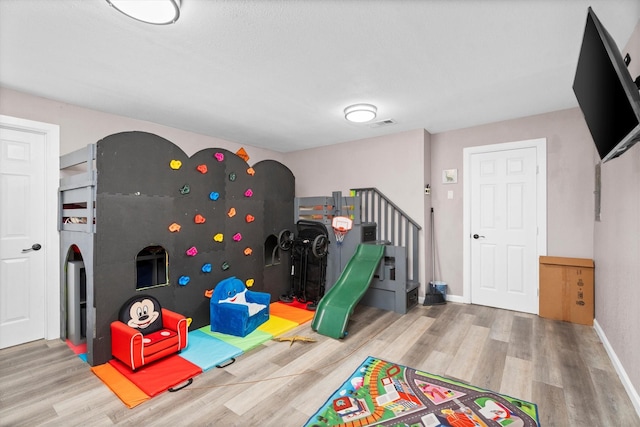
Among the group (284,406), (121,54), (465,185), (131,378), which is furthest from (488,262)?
(121,54)

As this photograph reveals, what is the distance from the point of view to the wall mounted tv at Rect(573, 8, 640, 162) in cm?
140

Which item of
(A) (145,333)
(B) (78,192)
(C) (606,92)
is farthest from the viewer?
(B) (78,192)

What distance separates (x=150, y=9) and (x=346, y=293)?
319cm

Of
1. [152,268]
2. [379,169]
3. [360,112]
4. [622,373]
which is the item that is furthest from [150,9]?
[622,373]

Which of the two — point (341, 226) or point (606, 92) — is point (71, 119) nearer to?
point (341, 226)

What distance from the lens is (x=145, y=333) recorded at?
2.78 metres

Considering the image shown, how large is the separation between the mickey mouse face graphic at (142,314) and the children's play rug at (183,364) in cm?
34

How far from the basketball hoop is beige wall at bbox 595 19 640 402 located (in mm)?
2737

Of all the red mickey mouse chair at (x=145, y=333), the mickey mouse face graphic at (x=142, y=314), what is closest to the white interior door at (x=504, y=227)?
the red mickey mouse chair at (x=145, y=333)

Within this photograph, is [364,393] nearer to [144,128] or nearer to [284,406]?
[284,406]

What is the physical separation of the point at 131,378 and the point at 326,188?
3990 millimetres

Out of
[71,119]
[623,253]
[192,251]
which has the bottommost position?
[192,251]

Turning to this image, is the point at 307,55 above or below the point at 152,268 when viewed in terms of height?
above

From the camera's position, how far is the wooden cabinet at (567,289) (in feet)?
11.1
